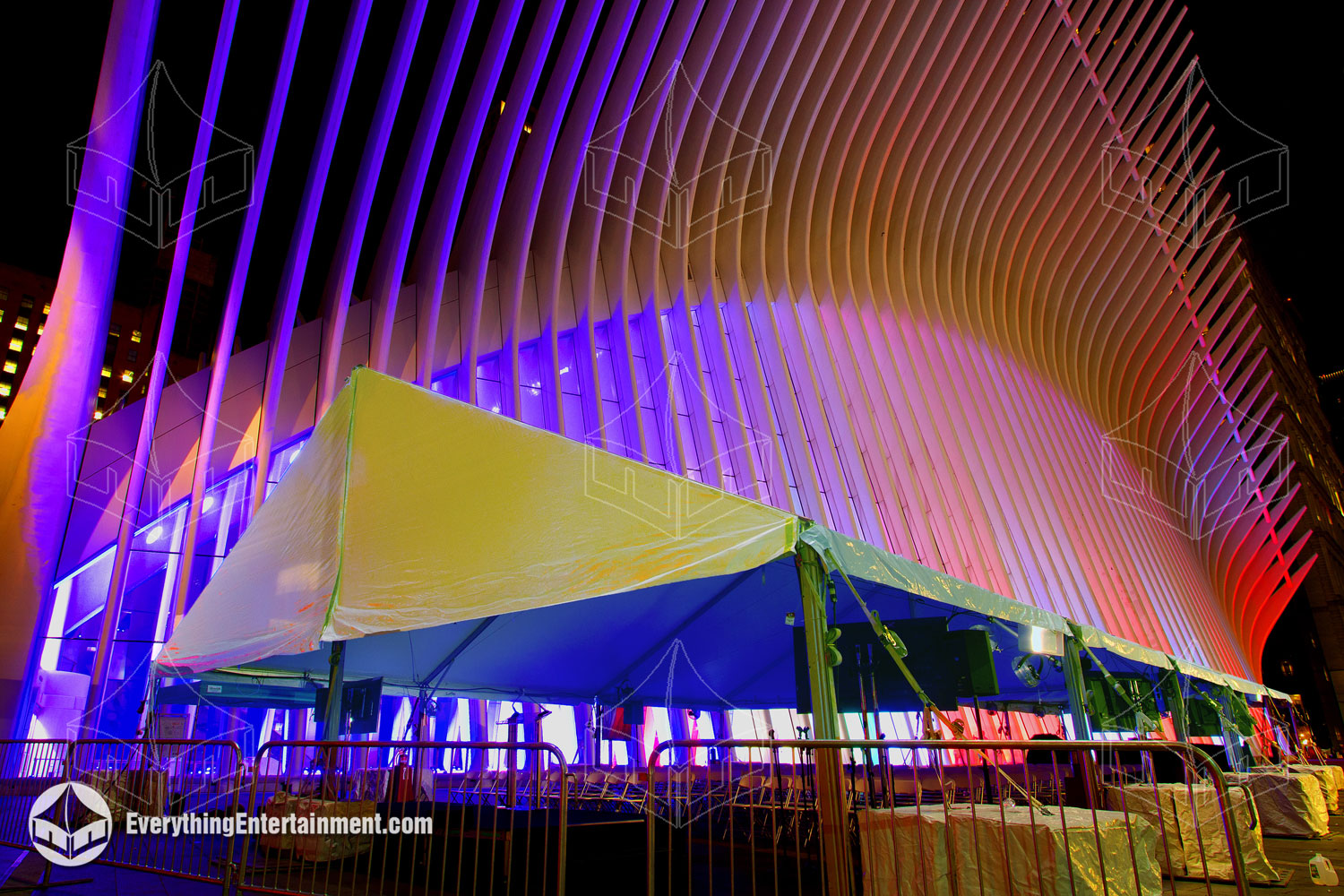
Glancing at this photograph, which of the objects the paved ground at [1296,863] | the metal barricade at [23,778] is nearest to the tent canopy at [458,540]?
the metal barricade at [23,778]

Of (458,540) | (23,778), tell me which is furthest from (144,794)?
(458,540)

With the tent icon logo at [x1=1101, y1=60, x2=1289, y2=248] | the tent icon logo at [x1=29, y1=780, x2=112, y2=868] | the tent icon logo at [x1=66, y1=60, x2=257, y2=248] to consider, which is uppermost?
the tent icon logo at [x1=1101, y1=60, x2=1289, y2=248]

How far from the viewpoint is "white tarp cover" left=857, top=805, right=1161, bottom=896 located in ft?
14.3

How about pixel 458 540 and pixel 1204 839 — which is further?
pixel 1204 839

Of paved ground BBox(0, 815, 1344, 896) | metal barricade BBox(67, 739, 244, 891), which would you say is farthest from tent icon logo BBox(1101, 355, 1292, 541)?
metal barricade BBox(67, 739, 244, 891)

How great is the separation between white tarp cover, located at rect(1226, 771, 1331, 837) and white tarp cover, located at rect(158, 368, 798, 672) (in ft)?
32.9

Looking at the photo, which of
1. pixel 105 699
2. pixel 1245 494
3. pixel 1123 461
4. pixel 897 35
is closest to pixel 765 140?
pixel 897 35

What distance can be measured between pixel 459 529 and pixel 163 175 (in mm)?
9562

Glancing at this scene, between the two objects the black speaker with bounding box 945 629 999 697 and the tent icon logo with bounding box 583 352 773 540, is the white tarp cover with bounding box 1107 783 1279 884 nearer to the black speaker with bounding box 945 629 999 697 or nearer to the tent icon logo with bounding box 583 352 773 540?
the black speaker with bounding box 945 629 999 697

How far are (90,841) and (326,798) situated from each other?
7.38 ft

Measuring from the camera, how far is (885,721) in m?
→ 24.9

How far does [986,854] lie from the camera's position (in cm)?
448

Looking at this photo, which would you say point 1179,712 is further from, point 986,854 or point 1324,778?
point 986,854

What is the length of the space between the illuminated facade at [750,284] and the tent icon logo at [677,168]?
72 mm
